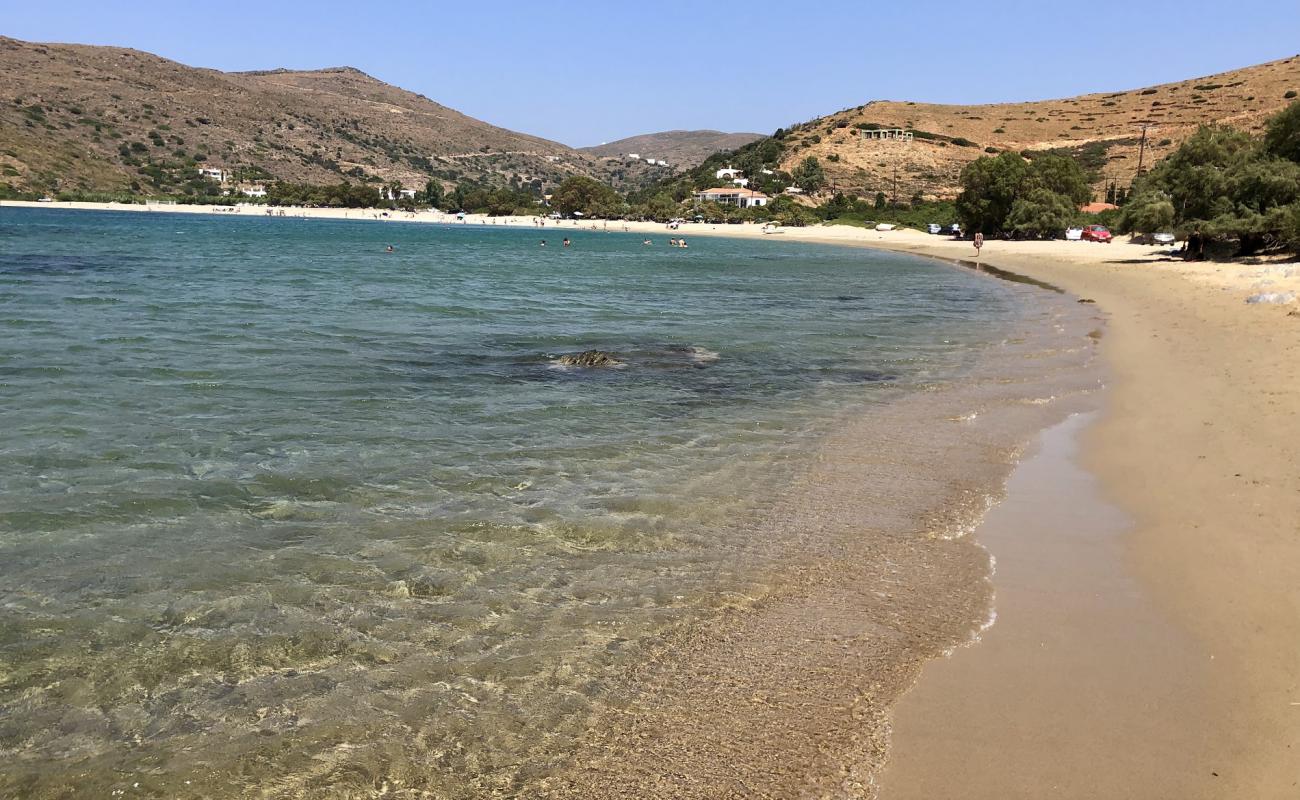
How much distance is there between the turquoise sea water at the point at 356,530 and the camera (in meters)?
4.25

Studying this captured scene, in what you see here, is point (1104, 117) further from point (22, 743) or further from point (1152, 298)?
point (22, 743)

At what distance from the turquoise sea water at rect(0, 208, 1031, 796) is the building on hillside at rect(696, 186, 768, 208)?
12503 cm

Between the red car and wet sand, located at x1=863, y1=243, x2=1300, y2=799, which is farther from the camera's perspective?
the red car

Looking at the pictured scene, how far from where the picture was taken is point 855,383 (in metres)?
14.4

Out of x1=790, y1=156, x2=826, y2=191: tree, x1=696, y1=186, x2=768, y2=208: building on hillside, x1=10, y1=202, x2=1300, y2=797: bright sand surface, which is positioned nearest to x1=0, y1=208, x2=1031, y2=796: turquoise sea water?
x1=10, y1=202, x2=1300, y2=797: bright sand surface

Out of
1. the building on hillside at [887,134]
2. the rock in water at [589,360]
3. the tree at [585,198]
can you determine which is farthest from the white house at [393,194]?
the rock in water at [589,360]

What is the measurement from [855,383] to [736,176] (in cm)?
16570

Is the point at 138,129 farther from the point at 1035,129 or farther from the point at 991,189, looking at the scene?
the point at 1035,129

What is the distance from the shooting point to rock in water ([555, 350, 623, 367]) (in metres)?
15.6

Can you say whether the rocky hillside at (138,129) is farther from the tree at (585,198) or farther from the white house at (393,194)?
the tree at (585,198)

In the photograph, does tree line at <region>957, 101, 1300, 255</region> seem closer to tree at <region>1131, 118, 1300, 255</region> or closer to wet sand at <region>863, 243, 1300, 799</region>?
tree at <region>1131, 118, 1300, 255</region>

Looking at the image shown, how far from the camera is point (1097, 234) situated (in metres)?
66.8

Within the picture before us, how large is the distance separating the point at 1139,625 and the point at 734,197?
143 meters

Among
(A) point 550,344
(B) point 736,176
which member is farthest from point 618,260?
(B) point 736,176
